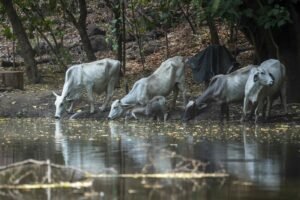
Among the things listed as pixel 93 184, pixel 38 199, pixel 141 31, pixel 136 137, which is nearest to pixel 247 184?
pixel 93 184

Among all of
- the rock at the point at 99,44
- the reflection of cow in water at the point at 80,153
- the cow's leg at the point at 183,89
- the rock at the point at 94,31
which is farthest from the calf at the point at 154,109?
the rock at the point at 94,31

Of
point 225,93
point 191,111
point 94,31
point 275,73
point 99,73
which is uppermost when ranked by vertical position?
point 94,31

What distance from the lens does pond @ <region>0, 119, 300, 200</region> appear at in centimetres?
847

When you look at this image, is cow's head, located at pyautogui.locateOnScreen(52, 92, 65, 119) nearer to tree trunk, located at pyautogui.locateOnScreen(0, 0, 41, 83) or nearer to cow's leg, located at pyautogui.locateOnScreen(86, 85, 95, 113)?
cow's leg, located at pyautogui.locateOnScreen(86, 85, 95, 113)

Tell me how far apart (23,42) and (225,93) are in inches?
477

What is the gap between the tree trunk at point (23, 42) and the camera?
30.3 m

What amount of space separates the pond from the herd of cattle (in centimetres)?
108

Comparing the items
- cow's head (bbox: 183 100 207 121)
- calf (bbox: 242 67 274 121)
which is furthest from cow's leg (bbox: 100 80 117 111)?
calf (bbox: 242 67 274 121)

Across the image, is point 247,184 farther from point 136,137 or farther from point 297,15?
point 297,15

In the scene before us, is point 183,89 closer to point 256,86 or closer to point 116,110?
point 116,110

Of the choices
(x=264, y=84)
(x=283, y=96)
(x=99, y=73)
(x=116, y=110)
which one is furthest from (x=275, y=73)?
(x=99, y=73)

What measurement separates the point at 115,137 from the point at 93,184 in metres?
6.84

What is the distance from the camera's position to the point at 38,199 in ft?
26.1

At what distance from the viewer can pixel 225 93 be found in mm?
20859
